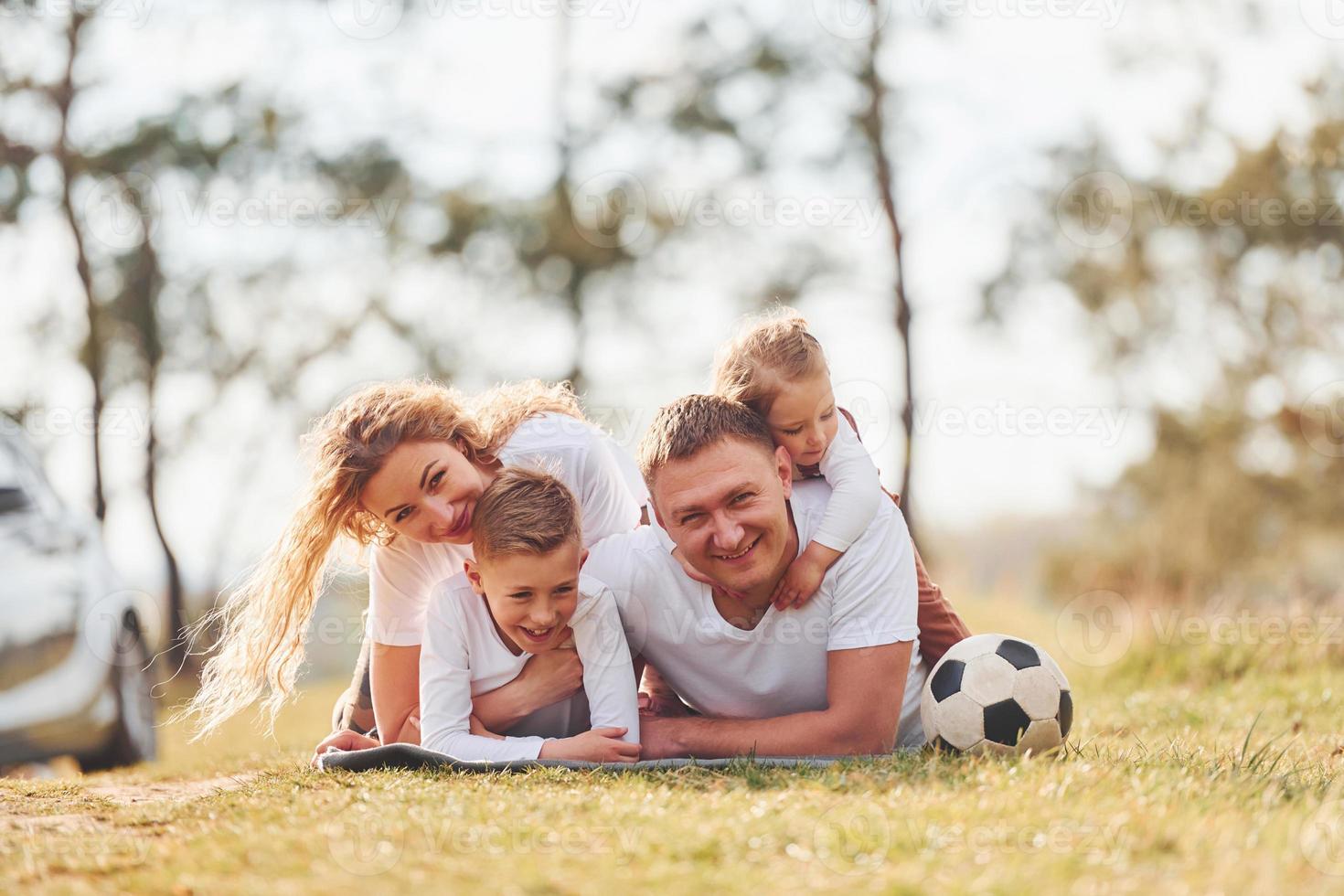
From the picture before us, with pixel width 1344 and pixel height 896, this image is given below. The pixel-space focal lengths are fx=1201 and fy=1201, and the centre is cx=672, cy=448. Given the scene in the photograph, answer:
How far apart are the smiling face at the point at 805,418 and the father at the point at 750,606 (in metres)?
0.18

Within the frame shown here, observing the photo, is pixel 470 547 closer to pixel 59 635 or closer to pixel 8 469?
pixel 59 635

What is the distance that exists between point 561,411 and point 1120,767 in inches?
111

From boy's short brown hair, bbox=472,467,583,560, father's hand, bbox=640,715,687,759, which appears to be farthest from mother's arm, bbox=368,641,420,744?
father's hand, bbox=640,715,687,759

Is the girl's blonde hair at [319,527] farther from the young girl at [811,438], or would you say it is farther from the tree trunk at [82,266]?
the tree trunk at [82,266]

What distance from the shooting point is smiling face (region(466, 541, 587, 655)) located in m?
4.21

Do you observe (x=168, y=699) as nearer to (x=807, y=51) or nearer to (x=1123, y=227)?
(x=807, y=51)

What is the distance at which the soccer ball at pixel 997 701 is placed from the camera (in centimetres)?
414

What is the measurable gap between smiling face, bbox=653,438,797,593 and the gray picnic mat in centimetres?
61

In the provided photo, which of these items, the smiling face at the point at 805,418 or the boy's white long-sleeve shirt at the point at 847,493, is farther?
the smiling face at the point at 805,418

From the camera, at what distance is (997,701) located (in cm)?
414

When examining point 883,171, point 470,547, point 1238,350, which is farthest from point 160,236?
point 1238,350

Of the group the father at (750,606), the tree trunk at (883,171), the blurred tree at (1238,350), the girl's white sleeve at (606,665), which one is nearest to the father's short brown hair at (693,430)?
the father at (750,606)

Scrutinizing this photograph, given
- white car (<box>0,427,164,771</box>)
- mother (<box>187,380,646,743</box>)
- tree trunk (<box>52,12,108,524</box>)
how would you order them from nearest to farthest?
1. mother (<box>187,380,646,743</box>)
2. white car (<box>0,427,164,771</box>)
3. tree trunk (<box>52,12,108,524</box>)

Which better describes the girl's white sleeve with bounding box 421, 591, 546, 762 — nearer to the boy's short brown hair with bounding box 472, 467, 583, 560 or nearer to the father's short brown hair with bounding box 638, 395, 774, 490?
Result: the boy's short brown hair with bounding box 472, 467, 583, 560
